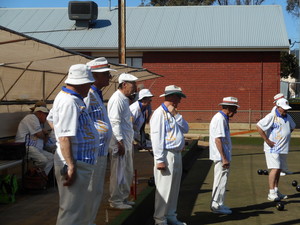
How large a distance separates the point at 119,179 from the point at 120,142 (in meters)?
0.51

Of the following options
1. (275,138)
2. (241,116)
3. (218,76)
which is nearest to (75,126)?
(275,138)

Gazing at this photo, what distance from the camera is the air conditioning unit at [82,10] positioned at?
25.2 meters

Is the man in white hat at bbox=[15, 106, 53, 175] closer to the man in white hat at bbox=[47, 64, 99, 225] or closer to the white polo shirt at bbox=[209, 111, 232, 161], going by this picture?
the white polo shirt at bbox=[209, 111, 232, 161]

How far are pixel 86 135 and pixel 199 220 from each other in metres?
3.25

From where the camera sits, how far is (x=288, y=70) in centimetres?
→ 4931

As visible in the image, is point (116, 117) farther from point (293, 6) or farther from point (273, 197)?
point (293, 6)

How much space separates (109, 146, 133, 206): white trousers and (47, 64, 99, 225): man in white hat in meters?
2.16

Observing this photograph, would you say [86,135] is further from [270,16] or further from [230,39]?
[270,16]

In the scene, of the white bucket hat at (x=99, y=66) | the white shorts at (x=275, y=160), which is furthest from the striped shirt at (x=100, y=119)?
the white shorts at (x=275, y=160)

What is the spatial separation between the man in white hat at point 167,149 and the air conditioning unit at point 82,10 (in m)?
19.6

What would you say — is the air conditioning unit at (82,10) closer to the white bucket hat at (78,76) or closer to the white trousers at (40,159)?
the white trousers at (40,159)

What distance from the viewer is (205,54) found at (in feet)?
77.8

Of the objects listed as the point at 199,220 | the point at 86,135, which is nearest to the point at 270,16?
the point at 199,220

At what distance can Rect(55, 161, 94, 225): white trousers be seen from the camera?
4.26 meters
